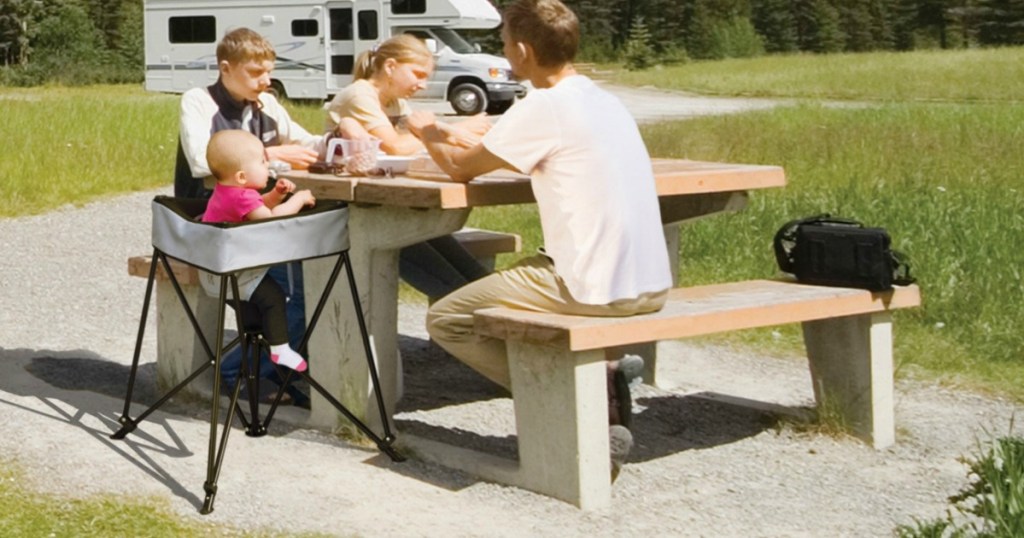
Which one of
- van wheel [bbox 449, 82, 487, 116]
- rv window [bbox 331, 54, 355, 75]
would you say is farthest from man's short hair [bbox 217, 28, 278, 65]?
rv window [bbox 331, 54, 355, 75]

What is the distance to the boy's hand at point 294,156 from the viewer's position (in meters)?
5.82

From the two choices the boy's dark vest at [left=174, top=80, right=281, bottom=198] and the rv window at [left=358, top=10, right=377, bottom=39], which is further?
the rv window at [left=358, top=10, right=377, bottom=39]

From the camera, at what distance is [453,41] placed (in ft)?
95.3

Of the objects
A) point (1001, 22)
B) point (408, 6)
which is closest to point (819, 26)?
point (1001, 22)

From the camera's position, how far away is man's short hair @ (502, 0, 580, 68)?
16.5 feet

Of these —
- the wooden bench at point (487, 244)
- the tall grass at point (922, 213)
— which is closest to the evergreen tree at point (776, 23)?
the tall grass at point (922, 213)

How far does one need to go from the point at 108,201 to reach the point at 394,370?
7.69m

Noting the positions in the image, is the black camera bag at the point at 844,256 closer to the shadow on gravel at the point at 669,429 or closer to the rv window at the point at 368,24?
the shadow on gravel at the point at 669,429

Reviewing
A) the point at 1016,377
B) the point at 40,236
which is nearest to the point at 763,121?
the point at 40,236

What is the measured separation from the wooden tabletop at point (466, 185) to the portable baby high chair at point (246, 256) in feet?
0.29

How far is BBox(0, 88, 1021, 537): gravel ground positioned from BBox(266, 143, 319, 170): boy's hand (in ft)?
2.78

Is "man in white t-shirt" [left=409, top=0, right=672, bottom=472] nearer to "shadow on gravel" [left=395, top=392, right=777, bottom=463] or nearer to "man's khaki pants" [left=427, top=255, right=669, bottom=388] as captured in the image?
"man's khaki pants" [left=427, top=255, right=669, bottom=388]

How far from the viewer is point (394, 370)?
561cm

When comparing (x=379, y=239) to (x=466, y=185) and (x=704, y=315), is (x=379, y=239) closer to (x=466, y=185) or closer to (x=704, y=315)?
(x=466, y=185)
